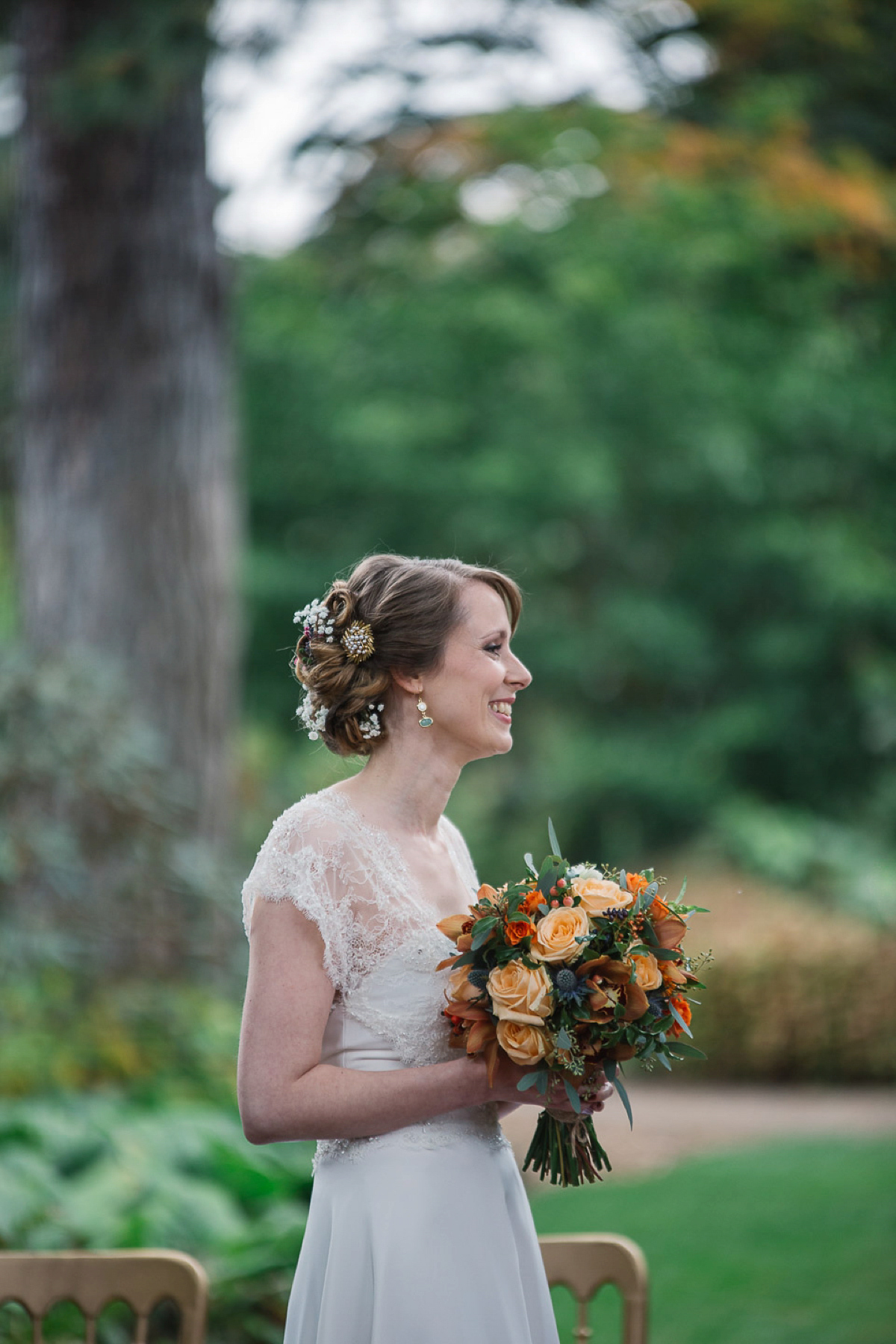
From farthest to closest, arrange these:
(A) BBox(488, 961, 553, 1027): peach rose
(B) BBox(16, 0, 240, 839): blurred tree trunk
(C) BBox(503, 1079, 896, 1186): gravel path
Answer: (C) BBox(503, 1079, 896, 1186): gravel path < (B) BBox(16, 0, 240, 839): blurred tree trunk < (A) BBox(488, 961, 553, 1027): peach rose

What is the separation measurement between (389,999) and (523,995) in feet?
0.98

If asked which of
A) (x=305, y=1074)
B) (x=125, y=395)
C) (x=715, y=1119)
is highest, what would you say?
(x=125, y=395)

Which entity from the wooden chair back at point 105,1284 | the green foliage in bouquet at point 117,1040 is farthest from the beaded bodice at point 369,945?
the green foliage in bouquet at point 117,1040

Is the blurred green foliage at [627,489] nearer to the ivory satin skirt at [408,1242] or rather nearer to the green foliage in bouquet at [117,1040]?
the green foliage in bouquet at [117,1040]

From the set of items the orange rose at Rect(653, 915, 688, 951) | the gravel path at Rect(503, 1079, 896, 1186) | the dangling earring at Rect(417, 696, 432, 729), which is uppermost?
the dangling earring at Rect(417, 696, 432, 729)

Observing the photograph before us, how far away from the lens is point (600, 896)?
6.96 feet

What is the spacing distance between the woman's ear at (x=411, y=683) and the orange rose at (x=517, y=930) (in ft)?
1.60

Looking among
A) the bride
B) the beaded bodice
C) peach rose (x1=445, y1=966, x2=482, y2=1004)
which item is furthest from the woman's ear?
peach rose (x1=445, y1=966, x2=482, y2=1004)

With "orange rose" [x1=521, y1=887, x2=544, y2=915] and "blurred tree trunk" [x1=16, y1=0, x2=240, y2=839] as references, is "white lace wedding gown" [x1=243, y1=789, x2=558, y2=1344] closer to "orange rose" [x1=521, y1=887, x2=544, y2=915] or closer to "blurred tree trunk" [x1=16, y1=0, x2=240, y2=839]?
"orange rose" [x1=521, y1=887, x2=544, y2=915]

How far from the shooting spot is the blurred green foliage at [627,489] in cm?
1301

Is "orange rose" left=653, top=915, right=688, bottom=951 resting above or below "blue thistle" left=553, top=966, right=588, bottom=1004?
above

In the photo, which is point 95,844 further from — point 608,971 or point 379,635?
point 608,971

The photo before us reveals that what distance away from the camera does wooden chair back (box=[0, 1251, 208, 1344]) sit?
2.50 metres

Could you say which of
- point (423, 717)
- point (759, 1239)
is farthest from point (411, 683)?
point (759, 1239)
